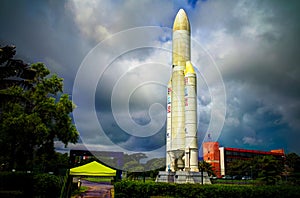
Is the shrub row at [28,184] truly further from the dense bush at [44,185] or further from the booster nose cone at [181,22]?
the booster nose cone at [181,22]

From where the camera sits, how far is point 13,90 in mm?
21359

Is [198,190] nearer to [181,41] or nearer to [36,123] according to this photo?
[36,123]

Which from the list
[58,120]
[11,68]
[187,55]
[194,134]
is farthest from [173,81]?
[11,68]

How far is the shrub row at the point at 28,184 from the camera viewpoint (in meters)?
14.9

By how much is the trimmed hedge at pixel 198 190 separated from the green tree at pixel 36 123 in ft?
28.2

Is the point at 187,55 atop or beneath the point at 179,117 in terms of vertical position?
atop

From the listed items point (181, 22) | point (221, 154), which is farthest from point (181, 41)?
point (221, 154)

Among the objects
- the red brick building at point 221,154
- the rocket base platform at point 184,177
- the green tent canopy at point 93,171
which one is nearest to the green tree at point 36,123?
the green tent canopy at point 93,171

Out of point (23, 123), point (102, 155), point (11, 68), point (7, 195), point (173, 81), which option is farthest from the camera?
point (102, 155)

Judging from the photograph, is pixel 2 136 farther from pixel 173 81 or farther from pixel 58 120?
pixel 173 81

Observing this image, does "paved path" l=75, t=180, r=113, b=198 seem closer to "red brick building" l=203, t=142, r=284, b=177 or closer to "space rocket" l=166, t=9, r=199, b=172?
"space rocket" l=166, t=9, r=199, b=172

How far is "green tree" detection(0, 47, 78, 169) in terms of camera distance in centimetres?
1977

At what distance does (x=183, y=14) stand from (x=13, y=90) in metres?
21.3

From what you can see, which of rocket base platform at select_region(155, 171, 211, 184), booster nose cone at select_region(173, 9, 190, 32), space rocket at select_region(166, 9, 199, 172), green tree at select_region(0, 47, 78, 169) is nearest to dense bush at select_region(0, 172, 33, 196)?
green tree at select_region(0, 47, 78, 169)
